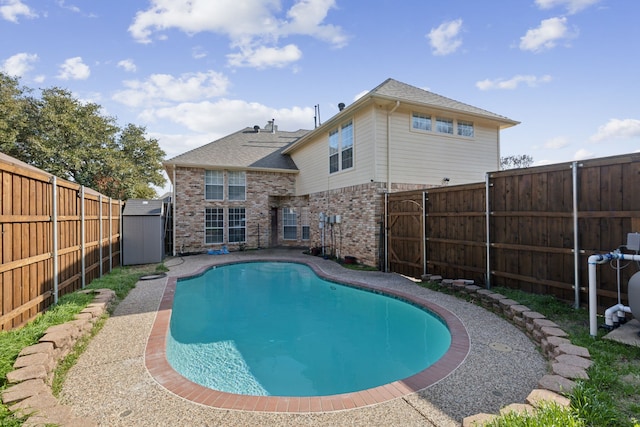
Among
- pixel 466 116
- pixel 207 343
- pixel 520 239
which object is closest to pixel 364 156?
pixel 466 116

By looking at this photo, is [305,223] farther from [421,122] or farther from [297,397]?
[297,397]

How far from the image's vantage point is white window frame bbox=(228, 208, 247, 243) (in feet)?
52.9

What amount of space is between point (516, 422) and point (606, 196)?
4.30m

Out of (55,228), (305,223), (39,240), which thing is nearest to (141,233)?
(55,228)

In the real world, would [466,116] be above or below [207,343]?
above

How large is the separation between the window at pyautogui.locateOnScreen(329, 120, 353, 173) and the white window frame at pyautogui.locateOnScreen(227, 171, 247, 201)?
5606mm

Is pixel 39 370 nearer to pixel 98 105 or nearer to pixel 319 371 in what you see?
pixel 319 371

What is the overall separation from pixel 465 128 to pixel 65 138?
75.7ft

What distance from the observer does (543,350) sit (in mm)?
4027

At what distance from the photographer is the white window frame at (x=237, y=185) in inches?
633

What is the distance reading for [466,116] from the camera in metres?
11.5

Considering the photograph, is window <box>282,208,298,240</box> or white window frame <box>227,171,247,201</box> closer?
white window frame <box>227,171,247,201</box>

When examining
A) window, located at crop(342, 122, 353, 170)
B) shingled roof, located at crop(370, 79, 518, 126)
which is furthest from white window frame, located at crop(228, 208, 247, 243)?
shingled roof, located at crop(370, 79, 518, 126)

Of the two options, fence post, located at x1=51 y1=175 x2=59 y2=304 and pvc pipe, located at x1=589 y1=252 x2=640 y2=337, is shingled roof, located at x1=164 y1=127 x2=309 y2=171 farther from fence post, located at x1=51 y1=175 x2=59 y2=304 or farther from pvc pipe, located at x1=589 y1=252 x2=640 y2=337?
pvc pipe, located at x1=589 y1=252 x2=640 y2=337
